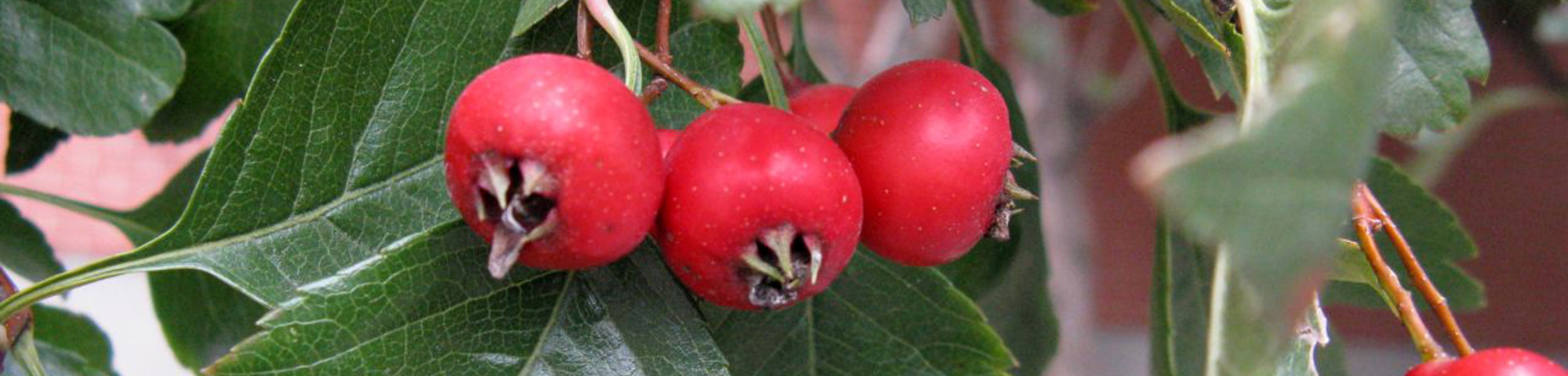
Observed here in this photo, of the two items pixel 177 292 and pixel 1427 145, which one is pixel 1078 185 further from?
pixel 177 292

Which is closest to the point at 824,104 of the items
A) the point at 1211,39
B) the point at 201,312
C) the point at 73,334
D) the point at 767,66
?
the point at 767,66

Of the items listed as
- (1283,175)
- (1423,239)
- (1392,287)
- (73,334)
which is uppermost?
(1283,175)

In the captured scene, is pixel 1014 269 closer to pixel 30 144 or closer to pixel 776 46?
pixel 776 46

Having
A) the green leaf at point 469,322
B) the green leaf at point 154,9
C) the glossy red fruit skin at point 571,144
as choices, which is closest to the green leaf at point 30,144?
the green leaf at point 154,9

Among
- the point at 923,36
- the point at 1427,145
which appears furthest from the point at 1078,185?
the point at 1427,145

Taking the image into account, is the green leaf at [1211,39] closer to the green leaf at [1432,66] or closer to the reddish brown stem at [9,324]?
the green leaf at [1432,66]
